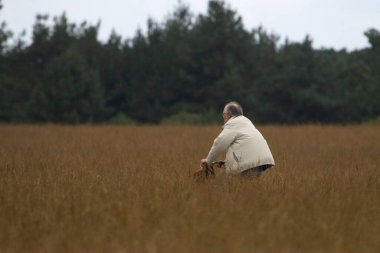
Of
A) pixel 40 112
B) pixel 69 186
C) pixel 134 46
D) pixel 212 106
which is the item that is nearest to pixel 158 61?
pixel 134 46

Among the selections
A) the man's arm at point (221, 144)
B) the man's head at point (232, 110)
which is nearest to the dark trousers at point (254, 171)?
the man's arm at point (221, 144)

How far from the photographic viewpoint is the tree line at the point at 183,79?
40.4m

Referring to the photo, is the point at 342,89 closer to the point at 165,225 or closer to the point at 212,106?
the point at 212,106

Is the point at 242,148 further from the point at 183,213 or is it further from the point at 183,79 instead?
the point at 183,79

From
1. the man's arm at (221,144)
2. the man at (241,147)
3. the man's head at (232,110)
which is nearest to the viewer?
the man's arm at (221,144)

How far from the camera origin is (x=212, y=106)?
4125cm

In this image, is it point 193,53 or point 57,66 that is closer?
point 57,66

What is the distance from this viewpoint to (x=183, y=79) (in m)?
42.3

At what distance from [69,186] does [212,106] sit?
34.5 m

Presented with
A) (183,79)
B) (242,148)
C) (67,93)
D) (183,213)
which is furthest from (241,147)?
(183,79)

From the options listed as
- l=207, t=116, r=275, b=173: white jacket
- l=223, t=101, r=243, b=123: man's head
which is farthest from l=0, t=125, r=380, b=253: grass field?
l=223, t=101, r=243, b=123: man's head

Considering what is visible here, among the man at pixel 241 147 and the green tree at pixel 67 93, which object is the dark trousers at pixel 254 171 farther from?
the green tree at pixel 67 93

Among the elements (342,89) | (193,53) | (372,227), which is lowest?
(372,227)

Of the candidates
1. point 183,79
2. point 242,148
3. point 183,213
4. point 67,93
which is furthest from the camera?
point 183,79
